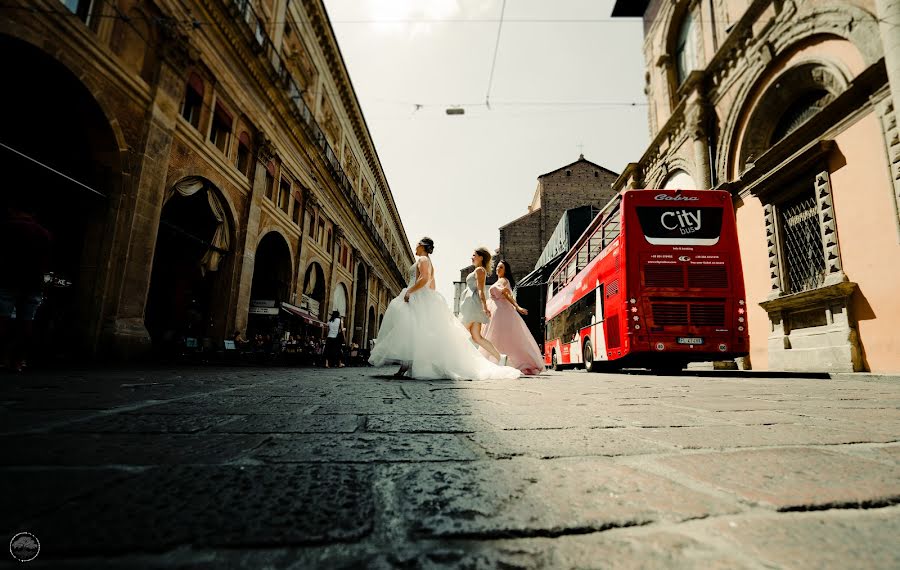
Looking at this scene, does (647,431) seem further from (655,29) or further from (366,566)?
(655,29)

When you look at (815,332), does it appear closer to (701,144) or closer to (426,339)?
(701,144)

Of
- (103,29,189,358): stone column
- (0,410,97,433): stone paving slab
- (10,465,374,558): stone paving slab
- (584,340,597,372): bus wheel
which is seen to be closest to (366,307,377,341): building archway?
(584,340,597,372): bus wheel

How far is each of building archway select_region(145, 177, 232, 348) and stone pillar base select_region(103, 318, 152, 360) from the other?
8.42 ft

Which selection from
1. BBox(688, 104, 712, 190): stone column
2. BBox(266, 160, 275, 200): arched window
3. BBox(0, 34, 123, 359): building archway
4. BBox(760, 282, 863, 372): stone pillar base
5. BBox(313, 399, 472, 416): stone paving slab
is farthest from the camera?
BBox(266, 160, 275, 200): arched window

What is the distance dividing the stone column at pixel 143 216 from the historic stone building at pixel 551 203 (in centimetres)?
3589

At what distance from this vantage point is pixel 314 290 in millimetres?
20281

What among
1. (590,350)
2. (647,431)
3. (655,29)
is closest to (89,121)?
(647,431)

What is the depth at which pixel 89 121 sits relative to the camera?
7.89 metres

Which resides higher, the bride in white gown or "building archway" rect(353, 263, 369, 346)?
"building archway" rect(353, 263, 369, 346)

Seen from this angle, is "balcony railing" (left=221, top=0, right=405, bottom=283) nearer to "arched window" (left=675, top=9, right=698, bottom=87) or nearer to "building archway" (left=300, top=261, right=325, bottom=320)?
"building archway" (left=300, top=261, right=325, bottom=320)

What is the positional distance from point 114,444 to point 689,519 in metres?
1.59

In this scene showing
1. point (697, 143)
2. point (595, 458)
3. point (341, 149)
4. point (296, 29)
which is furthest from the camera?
point (341, 149)

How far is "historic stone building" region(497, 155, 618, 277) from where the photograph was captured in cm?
4206

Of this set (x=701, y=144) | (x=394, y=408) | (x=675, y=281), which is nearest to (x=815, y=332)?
(x=675, y=281)
